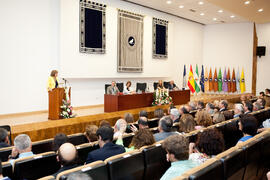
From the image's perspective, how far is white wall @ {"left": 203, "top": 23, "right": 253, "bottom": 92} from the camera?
48.9 feet

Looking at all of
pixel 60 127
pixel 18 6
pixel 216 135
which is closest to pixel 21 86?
pixel 18 6

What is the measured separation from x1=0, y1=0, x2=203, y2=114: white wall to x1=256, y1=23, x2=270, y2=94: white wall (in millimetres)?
7767

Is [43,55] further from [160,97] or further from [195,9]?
[195,9]

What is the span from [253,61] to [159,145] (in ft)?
44.5

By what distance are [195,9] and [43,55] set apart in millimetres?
7268

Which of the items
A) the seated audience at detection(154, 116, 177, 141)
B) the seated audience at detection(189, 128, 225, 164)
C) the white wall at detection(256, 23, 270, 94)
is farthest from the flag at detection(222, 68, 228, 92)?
the seated audience at detection(189, 128, 225, 164)

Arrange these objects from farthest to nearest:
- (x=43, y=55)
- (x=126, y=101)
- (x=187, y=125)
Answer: (x=43, y=55)
(x=126, y=101)
(x=187, y=125)

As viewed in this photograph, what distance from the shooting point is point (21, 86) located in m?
7.79

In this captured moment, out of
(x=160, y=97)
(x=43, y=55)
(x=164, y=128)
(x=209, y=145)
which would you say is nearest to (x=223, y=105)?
(x=160, y=97)

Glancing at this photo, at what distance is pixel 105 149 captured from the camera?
2.76m

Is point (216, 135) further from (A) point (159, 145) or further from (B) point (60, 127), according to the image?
(B) point (60, 127)

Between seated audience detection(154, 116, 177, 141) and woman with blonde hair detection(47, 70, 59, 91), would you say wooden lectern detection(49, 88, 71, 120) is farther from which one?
seated audience detection(154, 116, 177, 141)

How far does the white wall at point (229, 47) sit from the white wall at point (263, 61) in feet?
1.46

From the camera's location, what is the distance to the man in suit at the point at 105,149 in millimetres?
2676
